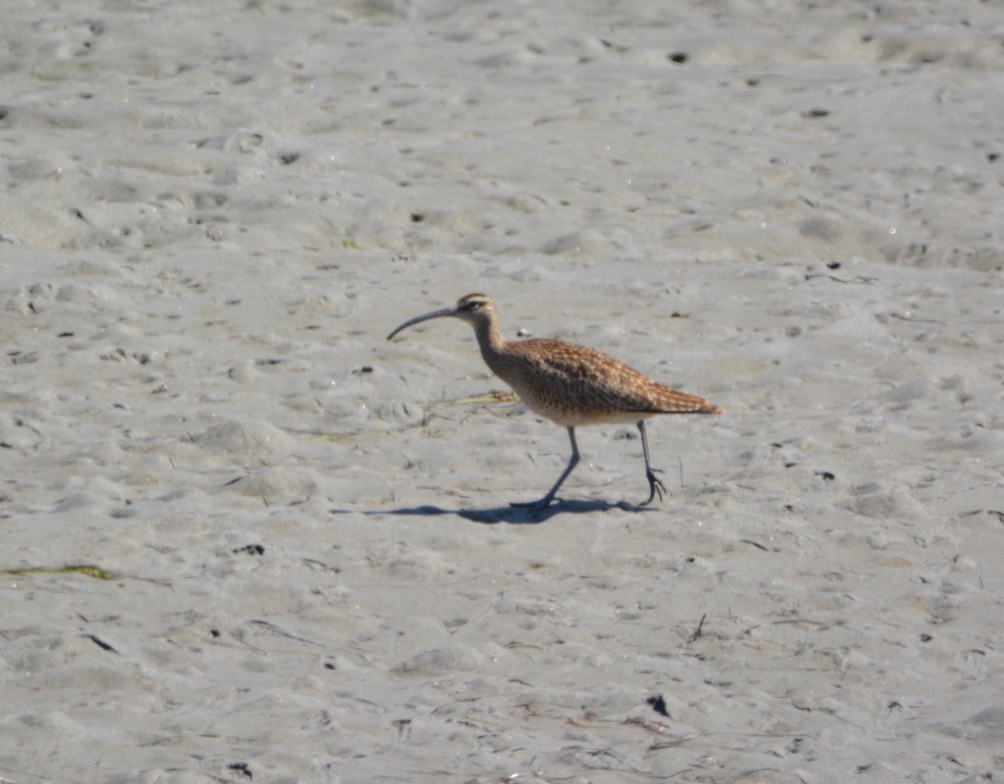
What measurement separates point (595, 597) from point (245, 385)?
2.84 m

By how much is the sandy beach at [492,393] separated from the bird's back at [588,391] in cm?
33

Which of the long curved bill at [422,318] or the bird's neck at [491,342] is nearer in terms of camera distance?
the bird's neck at [491,342]

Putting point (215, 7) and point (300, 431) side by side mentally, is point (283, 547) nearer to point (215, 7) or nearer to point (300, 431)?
point (300, 431)

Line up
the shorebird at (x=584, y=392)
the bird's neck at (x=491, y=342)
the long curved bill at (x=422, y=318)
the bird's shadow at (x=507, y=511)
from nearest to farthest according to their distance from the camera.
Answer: the bird's shadow at (x=507, y=511), the shorebird at (x=584, y=392), the bird's neck at (x=491, y=342), the long curved bill at (x=422, y=318)

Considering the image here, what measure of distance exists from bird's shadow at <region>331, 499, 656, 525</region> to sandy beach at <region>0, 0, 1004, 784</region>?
1.4 inches

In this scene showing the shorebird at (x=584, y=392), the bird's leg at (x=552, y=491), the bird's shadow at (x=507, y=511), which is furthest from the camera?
the shorebird at (x=584, y=392)

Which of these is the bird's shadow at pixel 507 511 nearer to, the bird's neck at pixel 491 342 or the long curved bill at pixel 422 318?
the bird's neck at pixel 491 342

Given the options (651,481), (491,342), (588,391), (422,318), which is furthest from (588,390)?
(422,318)

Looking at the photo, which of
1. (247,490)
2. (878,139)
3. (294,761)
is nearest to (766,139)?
(878,139)

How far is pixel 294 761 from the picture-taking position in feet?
18.0

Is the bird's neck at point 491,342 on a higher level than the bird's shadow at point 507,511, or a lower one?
higher

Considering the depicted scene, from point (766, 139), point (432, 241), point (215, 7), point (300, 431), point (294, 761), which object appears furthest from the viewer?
point (215, 7)

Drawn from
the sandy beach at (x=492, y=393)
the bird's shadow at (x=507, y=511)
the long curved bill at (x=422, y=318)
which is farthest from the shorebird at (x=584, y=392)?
the long curved bill at (x=422, y=318)

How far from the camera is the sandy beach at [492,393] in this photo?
19.3 ft
